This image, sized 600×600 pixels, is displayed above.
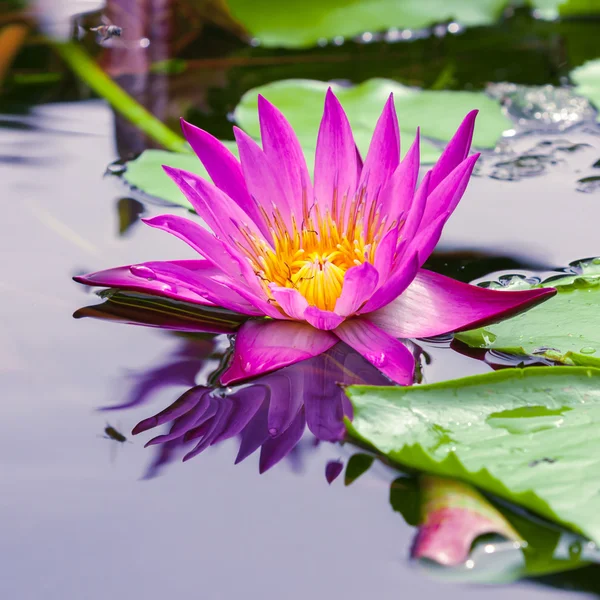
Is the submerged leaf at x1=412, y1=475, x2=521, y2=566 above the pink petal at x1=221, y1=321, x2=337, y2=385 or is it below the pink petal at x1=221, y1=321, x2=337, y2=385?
below

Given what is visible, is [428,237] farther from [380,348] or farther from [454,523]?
[454,523]

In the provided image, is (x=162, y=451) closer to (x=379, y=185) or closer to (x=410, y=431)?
(x=410, y=431)

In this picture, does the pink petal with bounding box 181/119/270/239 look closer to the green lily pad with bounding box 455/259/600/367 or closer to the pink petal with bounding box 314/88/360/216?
the pink petal with bounding box 314/88/360/216

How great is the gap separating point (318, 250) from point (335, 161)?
0.14 meters

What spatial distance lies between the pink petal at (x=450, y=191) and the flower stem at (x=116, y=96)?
35.3 inches

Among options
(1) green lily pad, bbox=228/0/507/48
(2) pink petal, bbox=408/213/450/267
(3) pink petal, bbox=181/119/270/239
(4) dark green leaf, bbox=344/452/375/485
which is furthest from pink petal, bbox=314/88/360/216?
(1) green lily pad, bbox=228/0/507/48

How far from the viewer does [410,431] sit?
34.5 inches

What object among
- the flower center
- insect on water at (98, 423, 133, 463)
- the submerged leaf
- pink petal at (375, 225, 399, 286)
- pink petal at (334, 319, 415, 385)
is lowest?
insect on water at (98, 423, 133, 463)

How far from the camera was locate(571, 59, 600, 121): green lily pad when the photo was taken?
6.39 ft

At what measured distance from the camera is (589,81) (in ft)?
6.65

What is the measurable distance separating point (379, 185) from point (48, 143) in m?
1.09

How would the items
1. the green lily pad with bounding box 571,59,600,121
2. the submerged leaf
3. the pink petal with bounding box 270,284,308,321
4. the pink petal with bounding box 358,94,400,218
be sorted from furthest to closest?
the green lily pad with bounding box 571,59,600,121 < the pink petal with bounding box 358,94,400,218 < the pink petal with bounding box 270,284,308,321 < the submerged leaf

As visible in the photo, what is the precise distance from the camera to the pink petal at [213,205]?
106cm

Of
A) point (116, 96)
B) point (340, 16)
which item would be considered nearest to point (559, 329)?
point (116, 96)
